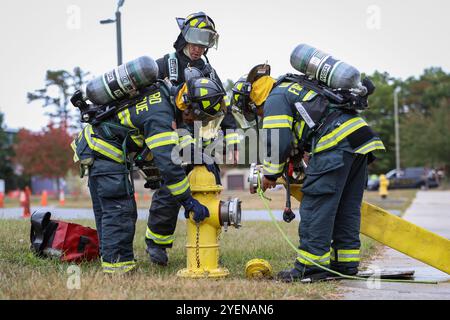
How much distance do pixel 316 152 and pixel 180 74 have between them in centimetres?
190

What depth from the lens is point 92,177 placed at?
5559mm

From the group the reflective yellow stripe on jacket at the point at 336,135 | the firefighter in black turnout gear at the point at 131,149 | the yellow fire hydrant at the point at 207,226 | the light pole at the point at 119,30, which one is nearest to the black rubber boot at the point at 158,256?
the firefighter in black turnout gear at the point at 131,149

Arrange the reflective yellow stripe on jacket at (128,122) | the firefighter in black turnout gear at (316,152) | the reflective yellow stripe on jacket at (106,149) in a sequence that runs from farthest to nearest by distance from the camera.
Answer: the reflective yellow stripe on jacket at (106,149)
the reflective yellow stripe on jacket at (128,122)
the firefighter in black turnout gear at (316,152)

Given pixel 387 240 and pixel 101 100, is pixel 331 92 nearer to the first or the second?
pixel 387 240

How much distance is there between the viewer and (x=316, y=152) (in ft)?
16.9

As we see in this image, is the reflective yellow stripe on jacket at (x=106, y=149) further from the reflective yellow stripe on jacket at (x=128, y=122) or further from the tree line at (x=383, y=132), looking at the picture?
the tree line at (x=383, y=132)

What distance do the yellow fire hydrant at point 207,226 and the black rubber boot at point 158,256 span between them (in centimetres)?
85

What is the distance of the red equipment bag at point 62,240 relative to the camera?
6035 mm

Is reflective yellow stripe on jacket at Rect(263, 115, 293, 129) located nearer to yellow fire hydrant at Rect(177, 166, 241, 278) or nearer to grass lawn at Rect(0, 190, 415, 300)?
yellow fire hydrant at Rect(177, 166, 241, 278)

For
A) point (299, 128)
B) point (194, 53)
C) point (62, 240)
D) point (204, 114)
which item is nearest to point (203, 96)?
point (204, 114)

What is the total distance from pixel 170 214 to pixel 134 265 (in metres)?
0.88

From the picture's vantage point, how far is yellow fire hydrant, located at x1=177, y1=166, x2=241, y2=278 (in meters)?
5.25

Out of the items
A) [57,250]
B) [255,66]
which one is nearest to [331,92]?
[255,66]
